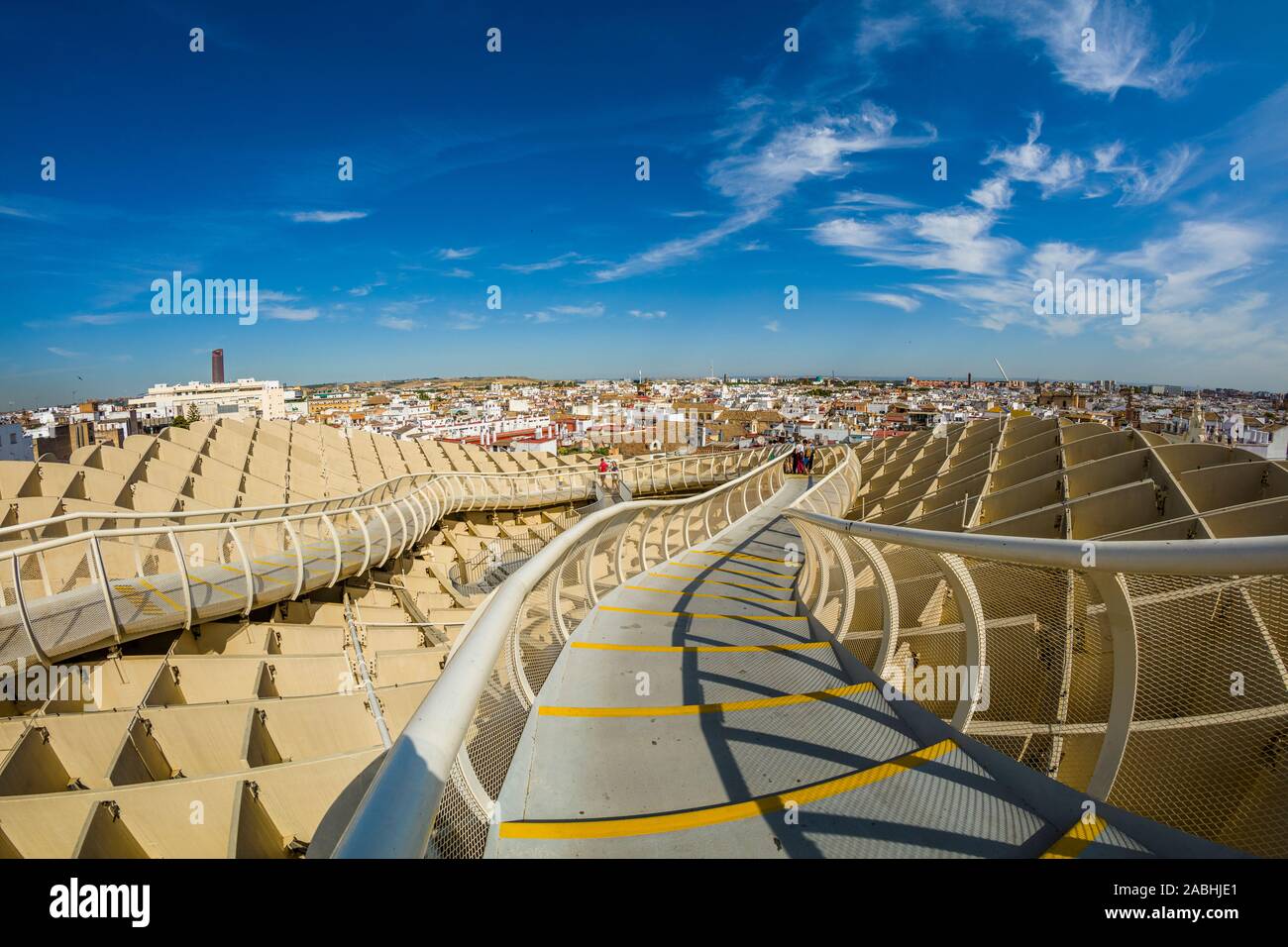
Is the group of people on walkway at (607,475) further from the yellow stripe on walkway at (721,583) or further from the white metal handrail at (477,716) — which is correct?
the white metal handrail at (477,716)

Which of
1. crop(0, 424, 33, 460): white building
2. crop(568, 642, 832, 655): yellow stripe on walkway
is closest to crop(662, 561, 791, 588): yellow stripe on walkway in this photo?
crop(568, 642, 832, 655): yellow stripe on walkway

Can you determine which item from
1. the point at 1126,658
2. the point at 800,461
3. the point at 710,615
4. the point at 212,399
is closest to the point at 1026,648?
the point at 1126,658

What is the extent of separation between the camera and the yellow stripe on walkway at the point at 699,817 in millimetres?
2023

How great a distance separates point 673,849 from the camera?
6.40ft

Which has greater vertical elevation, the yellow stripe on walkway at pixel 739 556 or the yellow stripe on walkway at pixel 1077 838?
the yellow stripe on walkway at pixel 1077 838

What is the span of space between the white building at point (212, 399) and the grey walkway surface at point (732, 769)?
2901 inches

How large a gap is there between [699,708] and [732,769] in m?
0.55

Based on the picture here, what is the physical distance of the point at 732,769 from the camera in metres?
2.43

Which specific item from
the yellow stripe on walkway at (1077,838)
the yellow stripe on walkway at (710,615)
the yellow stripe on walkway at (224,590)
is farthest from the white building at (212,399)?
the yellow stripe on walkway at (1077,838)

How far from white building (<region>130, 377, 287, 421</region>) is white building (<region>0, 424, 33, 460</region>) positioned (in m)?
40.6

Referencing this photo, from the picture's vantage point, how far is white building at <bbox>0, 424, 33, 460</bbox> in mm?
20641

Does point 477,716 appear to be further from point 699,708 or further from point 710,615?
point 710,615
